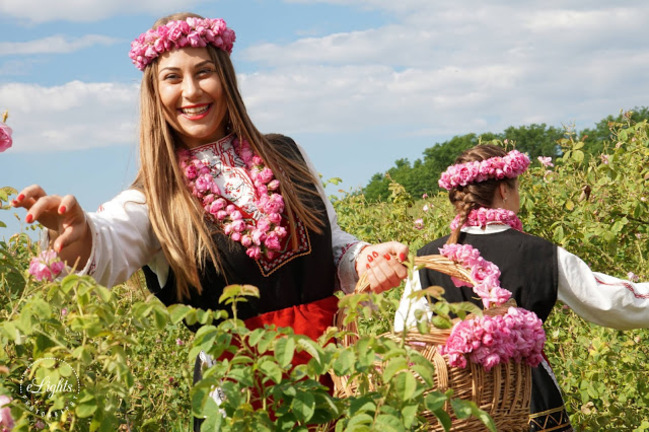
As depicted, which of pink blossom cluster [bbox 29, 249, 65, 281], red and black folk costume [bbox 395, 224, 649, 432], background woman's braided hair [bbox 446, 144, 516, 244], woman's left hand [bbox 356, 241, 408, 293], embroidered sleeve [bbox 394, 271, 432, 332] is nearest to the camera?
embroidered sleeve [bbox 394, 271, 432, 332]

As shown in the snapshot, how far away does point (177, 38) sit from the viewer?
2299mm

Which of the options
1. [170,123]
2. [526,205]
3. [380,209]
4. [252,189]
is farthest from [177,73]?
[380,209]

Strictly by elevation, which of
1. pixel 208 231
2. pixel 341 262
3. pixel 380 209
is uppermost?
pixel 208 231

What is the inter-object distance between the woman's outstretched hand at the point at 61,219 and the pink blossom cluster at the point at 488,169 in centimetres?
158

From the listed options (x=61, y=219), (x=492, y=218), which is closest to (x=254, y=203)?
(x=61, y=219)

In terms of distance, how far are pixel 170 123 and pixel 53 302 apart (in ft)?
3.37

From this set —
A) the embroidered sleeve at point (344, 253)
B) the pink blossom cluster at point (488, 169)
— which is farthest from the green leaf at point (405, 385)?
the pink blossom cluster at point (488, 169)

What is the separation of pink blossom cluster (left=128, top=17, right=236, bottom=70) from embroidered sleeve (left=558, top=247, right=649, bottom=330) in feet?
4.34

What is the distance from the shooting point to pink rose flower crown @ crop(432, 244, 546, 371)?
1.90 m

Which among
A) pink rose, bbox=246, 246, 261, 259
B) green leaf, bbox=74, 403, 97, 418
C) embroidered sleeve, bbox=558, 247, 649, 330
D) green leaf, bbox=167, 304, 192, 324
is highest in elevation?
green leaf, bbox=167, 304, 192, 324

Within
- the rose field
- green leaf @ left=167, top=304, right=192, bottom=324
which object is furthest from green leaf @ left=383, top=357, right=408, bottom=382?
green leaf @ left=167, top=304, right=192, bottom=324

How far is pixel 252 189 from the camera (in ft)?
7.55

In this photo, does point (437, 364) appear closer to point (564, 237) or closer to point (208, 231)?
point (208, 231)

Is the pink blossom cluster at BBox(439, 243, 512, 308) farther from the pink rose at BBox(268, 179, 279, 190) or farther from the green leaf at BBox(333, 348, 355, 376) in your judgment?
the green leaf at BBox(333, 348, 355, 376)
